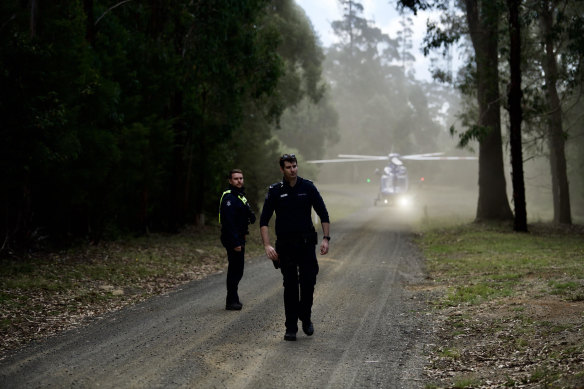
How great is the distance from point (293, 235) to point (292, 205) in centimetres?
36

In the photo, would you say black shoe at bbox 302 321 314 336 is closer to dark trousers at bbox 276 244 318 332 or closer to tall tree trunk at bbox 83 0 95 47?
dark trousers at bbox 276 244 318 332

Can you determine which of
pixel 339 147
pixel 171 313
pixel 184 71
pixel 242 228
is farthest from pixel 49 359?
pixel 339 147

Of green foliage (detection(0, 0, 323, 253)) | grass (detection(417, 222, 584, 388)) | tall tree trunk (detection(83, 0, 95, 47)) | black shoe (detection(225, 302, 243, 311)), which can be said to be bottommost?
grass (detection(417, 222, 584, 388))

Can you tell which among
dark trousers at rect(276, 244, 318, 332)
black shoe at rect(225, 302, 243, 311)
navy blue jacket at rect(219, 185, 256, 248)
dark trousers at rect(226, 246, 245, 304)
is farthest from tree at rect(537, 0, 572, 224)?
dark trousers at rect(276, 244, 318, 332)

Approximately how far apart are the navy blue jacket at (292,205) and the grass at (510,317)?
213 cm

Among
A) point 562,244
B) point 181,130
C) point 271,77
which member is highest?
point 271,77

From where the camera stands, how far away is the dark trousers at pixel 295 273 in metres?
7.06

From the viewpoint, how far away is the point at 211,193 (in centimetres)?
2506

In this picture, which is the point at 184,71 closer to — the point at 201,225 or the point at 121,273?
the point at 201,225

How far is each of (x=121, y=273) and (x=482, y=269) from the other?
807 centimetres

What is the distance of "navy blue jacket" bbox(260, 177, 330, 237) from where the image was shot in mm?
7051

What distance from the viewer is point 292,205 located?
23.2ft

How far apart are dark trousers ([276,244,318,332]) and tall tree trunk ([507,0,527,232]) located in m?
16.8

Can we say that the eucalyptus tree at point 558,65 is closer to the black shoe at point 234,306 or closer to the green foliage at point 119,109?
the green foliage at point 119,109
